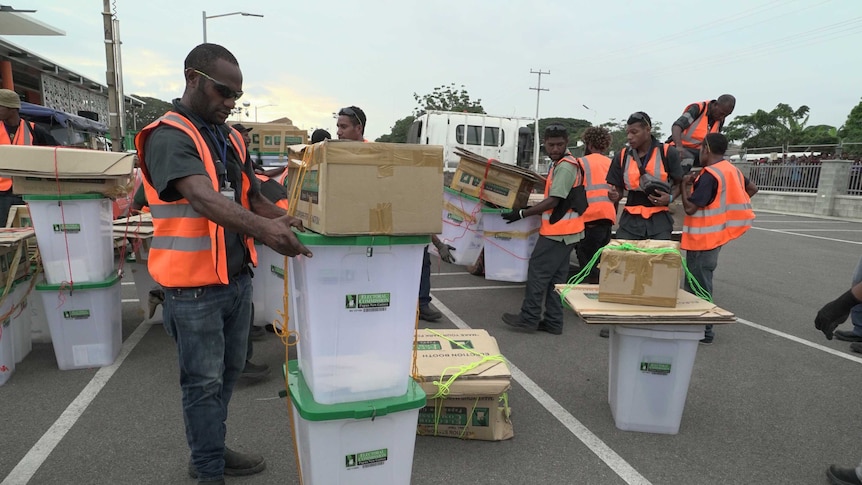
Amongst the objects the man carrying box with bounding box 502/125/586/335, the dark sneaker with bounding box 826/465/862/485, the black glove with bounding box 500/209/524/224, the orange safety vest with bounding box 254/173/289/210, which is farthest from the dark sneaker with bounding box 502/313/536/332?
the dark sneaker with bounding box 826/465/862/485

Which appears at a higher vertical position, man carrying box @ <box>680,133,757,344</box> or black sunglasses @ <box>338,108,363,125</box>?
black sunglasses @ <box>338,108,363,125</box>

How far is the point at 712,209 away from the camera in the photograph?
14.9 ft

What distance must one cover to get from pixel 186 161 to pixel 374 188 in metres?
0.73

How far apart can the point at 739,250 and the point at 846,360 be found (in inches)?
235

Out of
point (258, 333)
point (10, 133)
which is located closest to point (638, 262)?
point (258, 333)

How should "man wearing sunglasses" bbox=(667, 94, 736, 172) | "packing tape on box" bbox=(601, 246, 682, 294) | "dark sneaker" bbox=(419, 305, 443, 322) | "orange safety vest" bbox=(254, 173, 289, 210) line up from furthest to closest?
"man wearing sunglasses" bbox=(667, 94, 736, 172)
"dark sneaker" bbox=(419, 305, 443, 322)
"orange safety vest" bbox=(254, 173, 289, 210)
"packing tape on box" bbox=(601, 246, 682, 294)

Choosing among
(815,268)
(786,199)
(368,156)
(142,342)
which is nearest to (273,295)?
(142,342)

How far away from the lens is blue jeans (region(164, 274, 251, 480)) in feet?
7.16

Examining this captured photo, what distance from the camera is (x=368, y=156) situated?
1937mm

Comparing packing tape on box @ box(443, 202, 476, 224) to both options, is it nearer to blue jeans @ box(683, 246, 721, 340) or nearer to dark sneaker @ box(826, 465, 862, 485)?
blue jeans @ box(683, 246, 721, 340)

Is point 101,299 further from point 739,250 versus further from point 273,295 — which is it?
point 739,250

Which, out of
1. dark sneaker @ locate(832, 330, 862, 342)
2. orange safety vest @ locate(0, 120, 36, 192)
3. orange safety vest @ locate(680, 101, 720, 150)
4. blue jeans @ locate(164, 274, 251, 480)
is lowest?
dark sneaker @ locate(832, 330, 862, 342)

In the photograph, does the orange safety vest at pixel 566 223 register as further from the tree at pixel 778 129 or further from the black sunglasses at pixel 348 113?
the tree at pixel 778 129

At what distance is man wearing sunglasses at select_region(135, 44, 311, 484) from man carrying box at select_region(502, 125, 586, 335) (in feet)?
9.99
